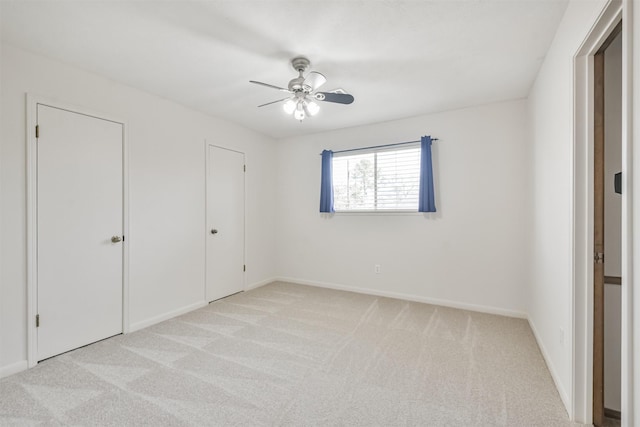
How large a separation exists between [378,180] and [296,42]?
2.41m

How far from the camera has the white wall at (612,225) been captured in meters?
1.71

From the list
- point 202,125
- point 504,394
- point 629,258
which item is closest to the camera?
point 629,258

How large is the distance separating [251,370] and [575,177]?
255 cm

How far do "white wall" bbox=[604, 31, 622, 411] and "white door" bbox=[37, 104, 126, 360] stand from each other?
3969mm

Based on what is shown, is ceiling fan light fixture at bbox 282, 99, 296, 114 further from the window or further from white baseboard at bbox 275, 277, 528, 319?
white baseboard at bbox 275, 277, 528, 319

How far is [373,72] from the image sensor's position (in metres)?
2.60

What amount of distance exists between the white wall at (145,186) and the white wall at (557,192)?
3631mm

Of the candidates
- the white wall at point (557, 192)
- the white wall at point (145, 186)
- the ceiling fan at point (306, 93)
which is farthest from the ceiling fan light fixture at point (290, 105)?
the white wall at point (557, 192)

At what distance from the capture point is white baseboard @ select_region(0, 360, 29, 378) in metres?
2.09

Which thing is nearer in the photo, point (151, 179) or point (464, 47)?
point (464, 47)

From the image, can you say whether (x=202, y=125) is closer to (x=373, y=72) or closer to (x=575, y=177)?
(x=373, y=72)

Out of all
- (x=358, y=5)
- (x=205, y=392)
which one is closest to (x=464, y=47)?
(x=358, y=5)

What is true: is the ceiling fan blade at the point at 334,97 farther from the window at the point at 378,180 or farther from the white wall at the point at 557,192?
the window at the point at 378,180

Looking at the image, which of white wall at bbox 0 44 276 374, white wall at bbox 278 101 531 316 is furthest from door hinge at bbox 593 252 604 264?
white wall at bbox 0 44 276 374
